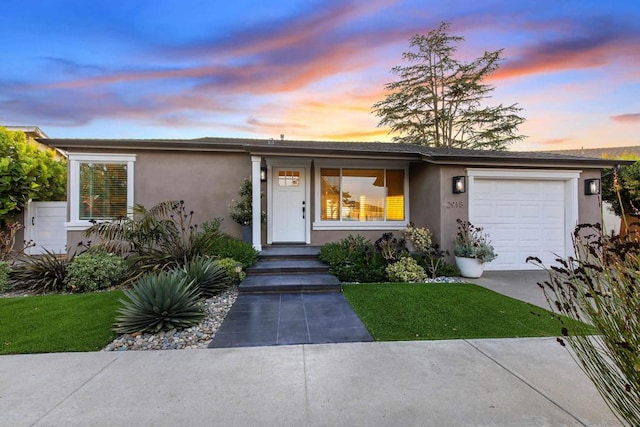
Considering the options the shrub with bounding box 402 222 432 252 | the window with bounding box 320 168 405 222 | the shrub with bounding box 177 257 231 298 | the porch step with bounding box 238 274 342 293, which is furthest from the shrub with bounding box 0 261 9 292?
the shrub with bounding box 402 222 432 252

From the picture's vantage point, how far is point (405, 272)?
6.64 metres

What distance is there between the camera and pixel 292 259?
7.50 metres

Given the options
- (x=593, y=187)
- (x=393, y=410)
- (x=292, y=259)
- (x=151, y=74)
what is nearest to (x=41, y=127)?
(x=151, y=74)

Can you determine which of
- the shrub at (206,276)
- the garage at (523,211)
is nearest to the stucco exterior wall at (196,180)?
the shrub at (206,276)

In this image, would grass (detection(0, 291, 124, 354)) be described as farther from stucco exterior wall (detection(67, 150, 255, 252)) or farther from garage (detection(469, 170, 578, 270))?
garage (detection(469, 170, 578, 270))

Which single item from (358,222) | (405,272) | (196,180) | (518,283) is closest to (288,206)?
(358,222)

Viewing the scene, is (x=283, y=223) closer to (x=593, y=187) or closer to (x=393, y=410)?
(x=393, y=410)

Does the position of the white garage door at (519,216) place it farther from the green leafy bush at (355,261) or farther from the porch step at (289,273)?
the porch step at (289,273)

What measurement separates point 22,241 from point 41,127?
296 inches

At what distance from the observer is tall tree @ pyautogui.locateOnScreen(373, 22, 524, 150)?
19.0 metres

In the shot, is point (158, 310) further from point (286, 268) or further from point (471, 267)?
point (471, 267)

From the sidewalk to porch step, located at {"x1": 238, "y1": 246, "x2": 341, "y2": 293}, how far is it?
2.31 metres

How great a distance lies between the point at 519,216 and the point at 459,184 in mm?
2010

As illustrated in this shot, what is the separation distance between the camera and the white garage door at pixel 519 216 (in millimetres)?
7910
